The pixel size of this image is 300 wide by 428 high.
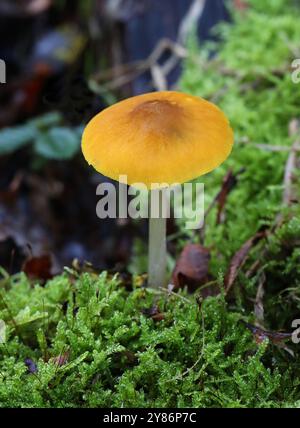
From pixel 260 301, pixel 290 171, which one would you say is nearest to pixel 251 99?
pixel 290 171

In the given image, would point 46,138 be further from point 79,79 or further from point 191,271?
point 191,271

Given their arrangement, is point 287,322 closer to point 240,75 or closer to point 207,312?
point 207,312

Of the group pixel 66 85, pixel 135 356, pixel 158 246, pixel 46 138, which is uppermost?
pixel 66 85

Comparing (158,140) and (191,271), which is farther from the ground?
(158,140)

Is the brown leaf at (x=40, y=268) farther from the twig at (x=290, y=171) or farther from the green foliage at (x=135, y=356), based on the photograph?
the twig at (x=290, y=171)


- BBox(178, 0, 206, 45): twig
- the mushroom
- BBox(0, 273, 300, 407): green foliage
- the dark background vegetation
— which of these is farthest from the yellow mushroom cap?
BBox(178, 0, 206, 45): twig

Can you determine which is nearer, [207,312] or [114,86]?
[207,312]

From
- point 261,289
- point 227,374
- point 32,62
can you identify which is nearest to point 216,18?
point 32,62
